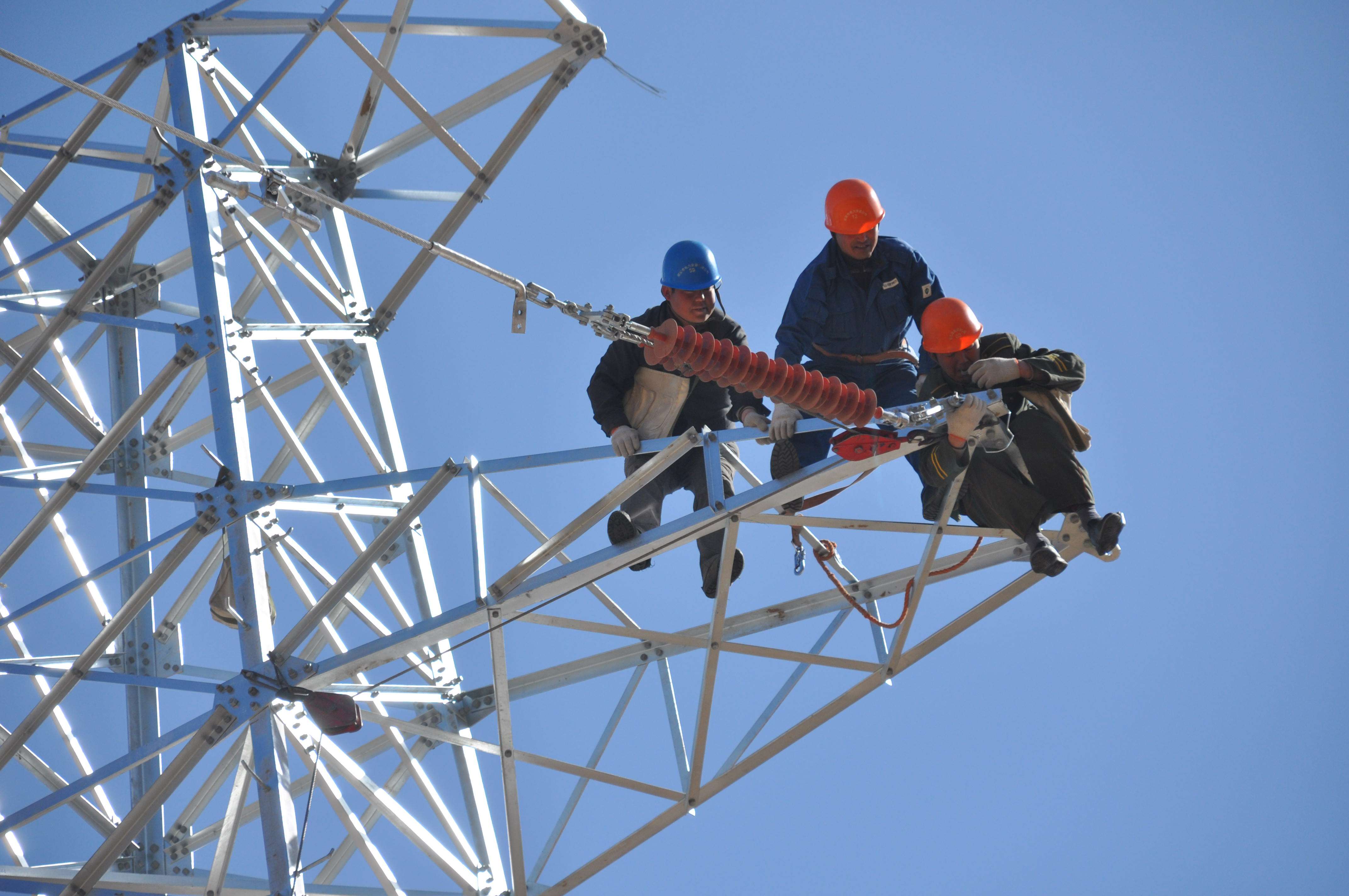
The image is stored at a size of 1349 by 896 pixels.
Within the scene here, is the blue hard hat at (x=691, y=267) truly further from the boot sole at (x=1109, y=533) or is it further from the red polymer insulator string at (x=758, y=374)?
the boot sole at (x=1109, y=533)

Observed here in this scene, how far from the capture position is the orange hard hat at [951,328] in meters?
11.4

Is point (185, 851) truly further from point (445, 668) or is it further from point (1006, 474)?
point (1006, 474)

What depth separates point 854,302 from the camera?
13.0m

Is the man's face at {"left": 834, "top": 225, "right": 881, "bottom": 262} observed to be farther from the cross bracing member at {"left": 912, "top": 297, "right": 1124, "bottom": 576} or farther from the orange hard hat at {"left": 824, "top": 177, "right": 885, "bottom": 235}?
the cross bracing member at {"left": 912, "top": 297, "right": 1124, "bottom": 576}

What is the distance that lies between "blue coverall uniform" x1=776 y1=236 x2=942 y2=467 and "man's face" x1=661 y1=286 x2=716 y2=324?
681mm

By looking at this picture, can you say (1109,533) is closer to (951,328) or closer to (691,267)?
(951,328)

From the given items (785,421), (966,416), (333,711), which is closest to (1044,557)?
(966,416)

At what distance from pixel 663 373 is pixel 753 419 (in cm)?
150

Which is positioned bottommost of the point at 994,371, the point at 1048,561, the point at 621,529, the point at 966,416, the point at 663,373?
the point at 1048,561

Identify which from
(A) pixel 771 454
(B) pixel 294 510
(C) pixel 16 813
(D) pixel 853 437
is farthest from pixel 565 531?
(C) pixel 16 813

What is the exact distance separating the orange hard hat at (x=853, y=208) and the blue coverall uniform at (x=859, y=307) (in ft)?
0.93

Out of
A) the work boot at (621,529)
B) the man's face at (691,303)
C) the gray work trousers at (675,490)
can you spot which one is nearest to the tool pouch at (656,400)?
the gray work trousers at (675,490)

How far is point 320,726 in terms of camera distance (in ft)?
38.1

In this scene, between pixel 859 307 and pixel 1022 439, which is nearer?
pixel 1022 439
